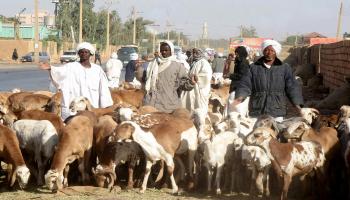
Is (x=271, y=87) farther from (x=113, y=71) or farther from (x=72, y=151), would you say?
(x=113, y=71)

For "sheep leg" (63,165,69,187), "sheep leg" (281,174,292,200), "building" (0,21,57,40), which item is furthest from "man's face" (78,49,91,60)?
"building" (0,21,57,40)

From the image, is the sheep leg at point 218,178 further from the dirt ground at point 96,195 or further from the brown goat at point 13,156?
the brown goat at point 13,156

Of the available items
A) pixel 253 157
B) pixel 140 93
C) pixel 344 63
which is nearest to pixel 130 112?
pixel 253 157

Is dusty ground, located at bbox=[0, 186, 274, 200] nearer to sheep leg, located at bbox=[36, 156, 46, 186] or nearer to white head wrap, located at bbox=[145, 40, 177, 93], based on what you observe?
sheep leg, located at bbox=[36, 156, 46, 186]

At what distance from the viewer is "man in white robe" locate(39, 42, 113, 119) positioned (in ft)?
30.8

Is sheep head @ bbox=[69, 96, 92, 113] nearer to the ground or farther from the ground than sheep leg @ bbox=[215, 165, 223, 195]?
farther from the ground

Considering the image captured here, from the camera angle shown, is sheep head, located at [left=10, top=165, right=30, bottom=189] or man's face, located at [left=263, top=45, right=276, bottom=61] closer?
sheep head, located at [left=10, top=165, right=30, bottom=189]

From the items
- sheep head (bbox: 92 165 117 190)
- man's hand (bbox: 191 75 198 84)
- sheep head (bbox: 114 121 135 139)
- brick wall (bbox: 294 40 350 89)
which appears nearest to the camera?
sheep head (bbox: 114 121 135 139)

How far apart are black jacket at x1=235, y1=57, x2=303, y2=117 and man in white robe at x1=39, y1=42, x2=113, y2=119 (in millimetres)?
2512

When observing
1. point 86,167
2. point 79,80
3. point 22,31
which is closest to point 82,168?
point 86,167

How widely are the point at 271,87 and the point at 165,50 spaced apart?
8.22 feet

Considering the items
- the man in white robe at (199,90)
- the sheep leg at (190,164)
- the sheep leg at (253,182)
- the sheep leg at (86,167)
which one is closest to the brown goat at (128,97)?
the man in white robe at (199,90)

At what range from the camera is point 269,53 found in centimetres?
791

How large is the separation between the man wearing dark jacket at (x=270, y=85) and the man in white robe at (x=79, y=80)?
2.49 meters
